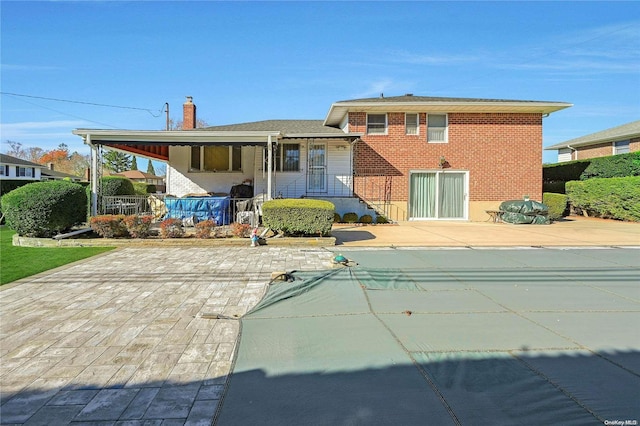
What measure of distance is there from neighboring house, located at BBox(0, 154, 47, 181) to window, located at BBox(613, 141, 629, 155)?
5548 centimetres

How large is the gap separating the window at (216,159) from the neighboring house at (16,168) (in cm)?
3820

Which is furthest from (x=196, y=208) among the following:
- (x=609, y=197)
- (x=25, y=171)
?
(x=25, y=171)

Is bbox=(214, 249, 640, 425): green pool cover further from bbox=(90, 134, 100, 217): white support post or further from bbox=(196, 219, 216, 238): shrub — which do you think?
bbox=(90, 134, 100, 217): white support post

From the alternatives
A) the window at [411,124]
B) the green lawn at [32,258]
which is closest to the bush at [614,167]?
the window at [411,124]

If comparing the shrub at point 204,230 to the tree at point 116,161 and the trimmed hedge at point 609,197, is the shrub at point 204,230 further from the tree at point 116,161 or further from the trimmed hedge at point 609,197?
the tree at point 116,161

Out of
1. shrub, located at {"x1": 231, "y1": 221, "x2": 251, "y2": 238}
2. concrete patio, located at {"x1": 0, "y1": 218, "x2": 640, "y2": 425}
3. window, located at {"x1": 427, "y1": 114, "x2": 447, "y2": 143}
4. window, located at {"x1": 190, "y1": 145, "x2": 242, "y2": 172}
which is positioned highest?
window, located at {"x1": 427, "y1": 114, "x2": 447, "y2": 143}

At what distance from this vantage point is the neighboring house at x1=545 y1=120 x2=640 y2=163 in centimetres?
2192

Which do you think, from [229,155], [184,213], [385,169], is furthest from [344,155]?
[184,213]

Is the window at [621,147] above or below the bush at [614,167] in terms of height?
above

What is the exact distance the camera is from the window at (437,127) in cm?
1639

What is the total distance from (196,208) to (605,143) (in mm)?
26234

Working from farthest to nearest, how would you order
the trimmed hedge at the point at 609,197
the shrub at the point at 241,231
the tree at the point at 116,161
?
the tree at the point at 116,161
the trimmed hedge at the point at 609,197
the shrub at the point at 241,231

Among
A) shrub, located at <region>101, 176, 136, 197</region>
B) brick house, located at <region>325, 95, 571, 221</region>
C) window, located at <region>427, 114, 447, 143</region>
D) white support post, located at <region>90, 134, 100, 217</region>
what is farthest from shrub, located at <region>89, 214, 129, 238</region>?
window, located at <region>427, 114, 447, 143</region>

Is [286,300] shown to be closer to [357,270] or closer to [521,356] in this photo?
[357,270]
